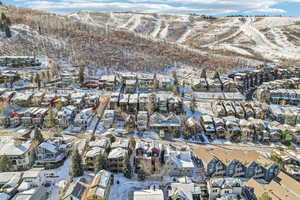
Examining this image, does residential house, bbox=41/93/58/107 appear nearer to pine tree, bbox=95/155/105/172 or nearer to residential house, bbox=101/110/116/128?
residential house, bbox=101/110/116/128

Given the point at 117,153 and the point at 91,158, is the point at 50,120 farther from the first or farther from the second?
the point at 117,153

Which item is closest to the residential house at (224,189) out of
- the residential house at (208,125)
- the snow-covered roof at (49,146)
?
the residential house at (208,125)

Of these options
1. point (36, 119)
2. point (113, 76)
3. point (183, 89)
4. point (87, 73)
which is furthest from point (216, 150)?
point (87, 73)

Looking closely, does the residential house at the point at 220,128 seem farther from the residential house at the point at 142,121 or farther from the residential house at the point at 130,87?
the residential house at the point at 130,87

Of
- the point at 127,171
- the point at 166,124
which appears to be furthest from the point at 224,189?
the point at 166,124

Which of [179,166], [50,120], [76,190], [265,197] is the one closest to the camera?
[265,197]
